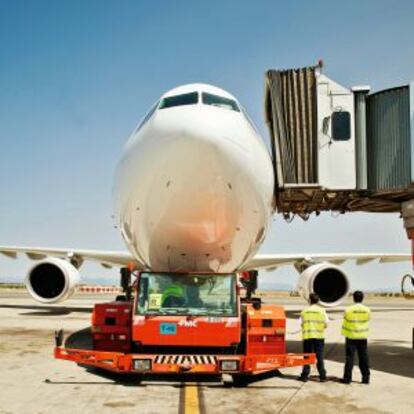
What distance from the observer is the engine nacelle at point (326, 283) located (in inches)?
587

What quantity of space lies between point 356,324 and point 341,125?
11.7 ft

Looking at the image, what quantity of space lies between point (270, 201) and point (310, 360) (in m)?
2.51

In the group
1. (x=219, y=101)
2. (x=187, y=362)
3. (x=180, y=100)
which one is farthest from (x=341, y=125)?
(x=187, y=362)

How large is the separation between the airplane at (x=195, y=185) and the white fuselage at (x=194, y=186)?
0.04 feet

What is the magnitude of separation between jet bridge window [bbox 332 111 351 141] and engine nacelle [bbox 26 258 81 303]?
10.1m

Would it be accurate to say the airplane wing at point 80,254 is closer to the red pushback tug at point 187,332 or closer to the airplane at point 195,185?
the airplane at point 195,185

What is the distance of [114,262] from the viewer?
66.4 feet

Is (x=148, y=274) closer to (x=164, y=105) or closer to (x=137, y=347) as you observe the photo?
(x=137, y=347)

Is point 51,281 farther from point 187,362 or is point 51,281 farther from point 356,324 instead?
point 356,324

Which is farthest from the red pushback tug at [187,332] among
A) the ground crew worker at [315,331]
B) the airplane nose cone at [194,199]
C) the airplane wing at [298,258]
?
the airplane wing at [298,258]

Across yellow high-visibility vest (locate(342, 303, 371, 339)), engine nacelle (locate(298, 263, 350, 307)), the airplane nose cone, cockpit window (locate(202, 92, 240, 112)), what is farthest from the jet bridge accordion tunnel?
engine nacelle (locate(298, 263, 350, 307))

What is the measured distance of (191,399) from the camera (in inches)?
250

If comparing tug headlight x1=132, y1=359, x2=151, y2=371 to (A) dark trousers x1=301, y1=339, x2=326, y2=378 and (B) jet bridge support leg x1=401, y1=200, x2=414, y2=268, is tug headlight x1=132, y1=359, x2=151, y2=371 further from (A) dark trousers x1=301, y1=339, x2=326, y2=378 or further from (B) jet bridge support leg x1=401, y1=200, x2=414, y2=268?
(B) jet bridge support leg x1=401, y1=200, x2=414, y2=268

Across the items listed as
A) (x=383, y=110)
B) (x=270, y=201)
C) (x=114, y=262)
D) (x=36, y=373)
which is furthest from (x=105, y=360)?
(x=114, y=262)
